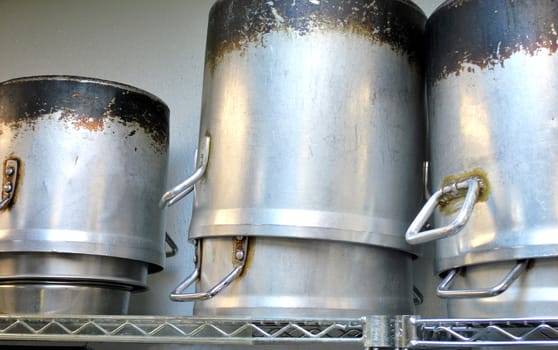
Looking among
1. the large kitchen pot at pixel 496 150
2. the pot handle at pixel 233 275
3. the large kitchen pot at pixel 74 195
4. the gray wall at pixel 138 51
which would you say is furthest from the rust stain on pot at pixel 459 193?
the gray wall at pixel 138 51

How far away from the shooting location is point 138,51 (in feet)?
3.92

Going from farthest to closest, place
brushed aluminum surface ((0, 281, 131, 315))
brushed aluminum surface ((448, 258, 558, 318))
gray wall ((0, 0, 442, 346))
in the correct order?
gray wall ((0, 0, 442, 346)) < brushed aluminum surface ((0, 281, 131, 315)) < brushed aluminum surface ((448, 258, 558, 318))

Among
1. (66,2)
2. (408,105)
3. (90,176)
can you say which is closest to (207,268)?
(90,176)

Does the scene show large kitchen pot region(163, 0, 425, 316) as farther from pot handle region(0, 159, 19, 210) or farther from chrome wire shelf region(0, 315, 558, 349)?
pot handle region(0, 159, 19, 210)

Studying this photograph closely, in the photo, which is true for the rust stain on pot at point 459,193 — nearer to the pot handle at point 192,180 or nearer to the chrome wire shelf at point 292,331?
the chrome wire shelf at point 292,331

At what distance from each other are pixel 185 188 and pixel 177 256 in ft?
1.20

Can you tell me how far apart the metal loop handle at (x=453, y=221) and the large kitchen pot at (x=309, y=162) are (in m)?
0.07

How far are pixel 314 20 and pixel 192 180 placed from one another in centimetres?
23

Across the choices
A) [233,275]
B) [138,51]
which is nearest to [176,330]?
[233,275]

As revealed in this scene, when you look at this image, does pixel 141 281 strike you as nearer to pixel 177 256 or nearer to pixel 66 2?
pixel 177 256

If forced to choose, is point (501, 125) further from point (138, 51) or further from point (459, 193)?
point (138, 51)

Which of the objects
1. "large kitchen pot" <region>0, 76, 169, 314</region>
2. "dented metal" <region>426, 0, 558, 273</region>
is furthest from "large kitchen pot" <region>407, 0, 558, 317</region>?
"large kitchen pot" <region>0, 76, 169, 314</region>

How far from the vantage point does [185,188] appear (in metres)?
0.73

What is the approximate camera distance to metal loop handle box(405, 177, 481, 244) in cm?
58
